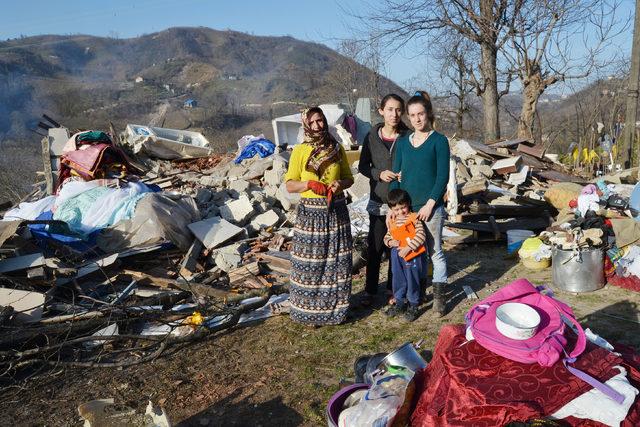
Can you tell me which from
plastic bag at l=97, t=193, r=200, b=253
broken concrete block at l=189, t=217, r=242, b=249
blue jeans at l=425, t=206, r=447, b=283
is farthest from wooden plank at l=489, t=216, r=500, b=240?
plastic bag at l=97, t=193, r=200, b=253

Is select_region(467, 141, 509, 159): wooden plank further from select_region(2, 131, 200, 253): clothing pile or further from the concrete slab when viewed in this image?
select_region(2, 131, 200, 253): clothing pile

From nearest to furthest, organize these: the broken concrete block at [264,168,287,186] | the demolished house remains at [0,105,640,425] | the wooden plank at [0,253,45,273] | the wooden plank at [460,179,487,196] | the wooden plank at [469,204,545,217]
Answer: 1. the demolished house remains at [0,105,640,425]
2. the wooden plank at [0,253,45,273]
3. the wooden plank at [469,204,545,217]
4. the wooden plank at [460,179,487,196]
5. the broken concrete block at [264,168,287,186]

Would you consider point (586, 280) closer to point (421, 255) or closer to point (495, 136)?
point (421, 255)

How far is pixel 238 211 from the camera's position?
7.91m

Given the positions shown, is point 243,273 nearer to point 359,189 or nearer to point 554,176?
point 359,189

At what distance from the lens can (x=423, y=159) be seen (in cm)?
412

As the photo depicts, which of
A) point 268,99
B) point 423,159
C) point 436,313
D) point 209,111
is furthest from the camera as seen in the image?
point 268,99

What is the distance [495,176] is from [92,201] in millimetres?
7236

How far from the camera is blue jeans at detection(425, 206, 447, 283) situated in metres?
4.23

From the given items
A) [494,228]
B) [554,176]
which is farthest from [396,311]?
[554,176]

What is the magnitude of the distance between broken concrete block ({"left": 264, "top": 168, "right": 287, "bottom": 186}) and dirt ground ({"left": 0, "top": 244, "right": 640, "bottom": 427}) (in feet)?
16.4

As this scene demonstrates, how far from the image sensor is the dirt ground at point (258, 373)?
11.0 feet

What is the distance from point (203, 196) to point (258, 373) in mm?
5554

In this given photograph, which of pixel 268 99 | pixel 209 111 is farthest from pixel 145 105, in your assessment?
pixel 268 99
